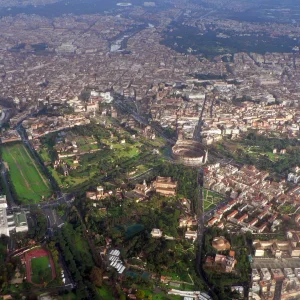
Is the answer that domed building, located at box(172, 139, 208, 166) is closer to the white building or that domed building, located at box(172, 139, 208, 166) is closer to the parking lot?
the parking lot

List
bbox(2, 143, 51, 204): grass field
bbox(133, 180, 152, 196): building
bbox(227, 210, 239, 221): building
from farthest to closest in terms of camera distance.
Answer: bbox(2, 143, 51, 204): grass field, bbox(133, 180, 152, 196): building, bbox(227, 210, 239, 221): building

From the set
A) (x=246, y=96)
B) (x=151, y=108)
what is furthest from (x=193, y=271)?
(x=246, y=96)

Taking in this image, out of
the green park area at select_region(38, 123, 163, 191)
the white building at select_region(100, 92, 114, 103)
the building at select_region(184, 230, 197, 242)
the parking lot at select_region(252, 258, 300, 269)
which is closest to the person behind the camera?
the parking lot at select_region(252, 258, 300, 269)

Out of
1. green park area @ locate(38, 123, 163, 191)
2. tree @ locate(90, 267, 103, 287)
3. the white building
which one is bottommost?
the white building

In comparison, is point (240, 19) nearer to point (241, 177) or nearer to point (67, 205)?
point (241, 177)

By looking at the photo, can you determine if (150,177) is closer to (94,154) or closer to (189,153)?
(189,153)

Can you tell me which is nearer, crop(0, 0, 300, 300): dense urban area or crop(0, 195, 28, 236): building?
crop(0, 0, 300, 300): dense urban area

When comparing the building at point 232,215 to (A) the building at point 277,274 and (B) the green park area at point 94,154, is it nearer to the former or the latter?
(A) the building at point 277,274

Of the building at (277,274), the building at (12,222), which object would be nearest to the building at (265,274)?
the building at (277,274)

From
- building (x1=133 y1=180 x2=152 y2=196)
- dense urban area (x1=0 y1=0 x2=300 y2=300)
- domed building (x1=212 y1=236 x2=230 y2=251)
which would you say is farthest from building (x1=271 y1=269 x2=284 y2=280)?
→ building (x1=133 y1=180 x2=152 y2=196)
